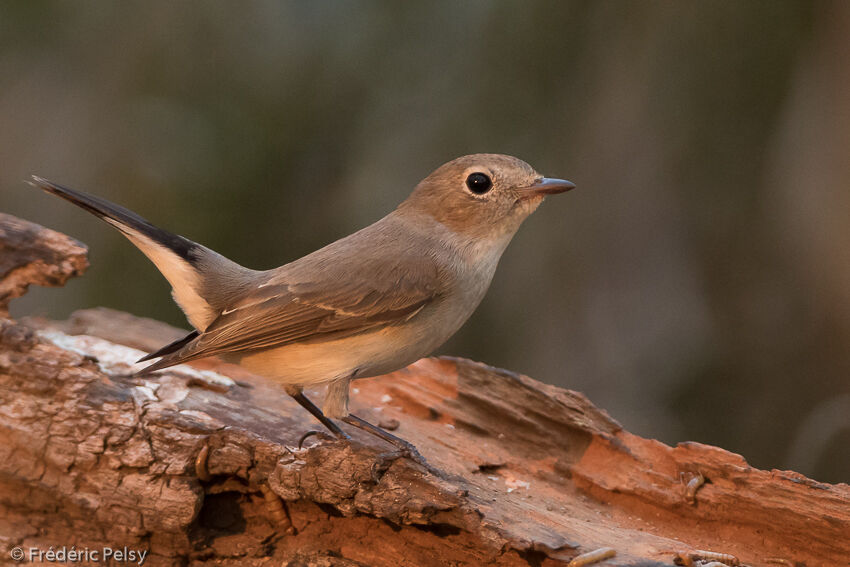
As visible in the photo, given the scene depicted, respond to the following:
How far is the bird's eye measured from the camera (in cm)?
434

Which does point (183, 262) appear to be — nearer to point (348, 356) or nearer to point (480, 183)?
point (348, 356)

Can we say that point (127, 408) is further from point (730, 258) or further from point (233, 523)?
point (730, 258)

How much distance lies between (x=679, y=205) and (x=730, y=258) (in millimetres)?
610

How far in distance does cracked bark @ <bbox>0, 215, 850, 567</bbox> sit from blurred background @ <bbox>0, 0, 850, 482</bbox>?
2271 mm

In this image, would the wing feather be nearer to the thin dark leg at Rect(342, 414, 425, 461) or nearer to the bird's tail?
the bird's tail

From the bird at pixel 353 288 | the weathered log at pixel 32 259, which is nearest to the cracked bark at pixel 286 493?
the weathered log at pixel 32 259

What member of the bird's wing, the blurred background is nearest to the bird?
the bird's wing

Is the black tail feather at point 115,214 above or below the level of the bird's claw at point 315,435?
above

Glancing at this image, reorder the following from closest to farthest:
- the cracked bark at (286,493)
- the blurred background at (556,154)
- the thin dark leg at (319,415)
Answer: the cracked bark at (286,493) → the thin dark leg at (319,415) → the blurred background at (556,154)

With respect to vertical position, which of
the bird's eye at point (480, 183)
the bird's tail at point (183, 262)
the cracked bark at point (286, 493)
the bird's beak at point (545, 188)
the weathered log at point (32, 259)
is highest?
the bird's beak at point (545, 188)

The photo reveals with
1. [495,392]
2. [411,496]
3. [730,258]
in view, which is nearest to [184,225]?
[495,392]

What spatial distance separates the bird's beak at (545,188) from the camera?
4.25 m

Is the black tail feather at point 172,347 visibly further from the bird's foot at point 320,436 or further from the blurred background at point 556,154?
the blurred background at point 556,154

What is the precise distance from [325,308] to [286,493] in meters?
0.90
